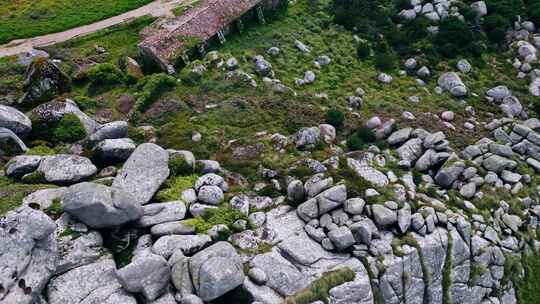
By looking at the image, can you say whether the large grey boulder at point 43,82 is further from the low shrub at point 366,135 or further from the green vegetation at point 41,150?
the low shrub at point 366,135

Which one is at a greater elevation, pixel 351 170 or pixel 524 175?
pixel 351 170

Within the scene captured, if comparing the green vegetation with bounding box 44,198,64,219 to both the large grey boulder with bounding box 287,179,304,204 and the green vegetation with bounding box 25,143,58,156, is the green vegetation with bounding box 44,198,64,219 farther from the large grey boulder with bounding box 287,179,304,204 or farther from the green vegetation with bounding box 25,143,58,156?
the large grey boulder with bounding box 287,179,304,204

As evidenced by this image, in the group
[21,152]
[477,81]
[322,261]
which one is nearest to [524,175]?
[477,81]

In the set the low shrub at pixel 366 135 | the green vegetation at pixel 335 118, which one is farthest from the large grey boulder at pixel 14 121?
the low shrub at pixel 366 135

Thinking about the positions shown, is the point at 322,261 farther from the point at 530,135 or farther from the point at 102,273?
the point at 530,135

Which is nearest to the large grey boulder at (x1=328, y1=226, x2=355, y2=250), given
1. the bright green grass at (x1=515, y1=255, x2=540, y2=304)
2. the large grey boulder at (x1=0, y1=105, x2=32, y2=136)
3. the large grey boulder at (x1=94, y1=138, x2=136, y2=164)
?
the bright green grass at (x1=515, y1=255, x2=540, y2=304)
